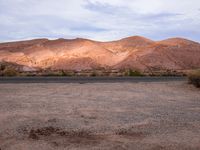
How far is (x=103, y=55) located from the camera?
10494cm

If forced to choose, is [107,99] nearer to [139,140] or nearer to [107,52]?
[139,140]

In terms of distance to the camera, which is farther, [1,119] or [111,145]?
[1,119]

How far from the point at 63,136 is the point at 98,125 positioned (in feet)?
7.04

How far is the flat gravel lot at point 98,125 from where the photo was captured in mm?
10930

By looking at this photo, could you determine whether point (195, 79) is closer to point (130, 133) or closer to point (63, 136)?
point (130, 133)

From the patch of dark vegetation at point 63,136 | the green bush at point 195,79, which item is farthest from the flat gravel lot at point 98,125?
the green bush at point 195,79

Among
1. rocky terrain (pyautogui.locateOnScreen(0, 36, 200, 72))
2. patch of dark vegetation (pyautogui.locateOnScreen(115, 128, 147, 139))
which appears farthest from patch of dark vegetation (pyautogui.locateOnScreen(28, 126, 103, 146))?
rocky terrain (pyautogui.locateOnScreen(0, 36, 200, 72))


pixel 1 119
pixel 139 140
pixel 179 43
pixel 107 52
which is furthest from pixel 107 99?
pixel 179 43

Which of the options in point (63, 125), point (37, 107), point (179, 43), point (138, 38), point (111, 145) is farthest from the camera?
point (138, 38)

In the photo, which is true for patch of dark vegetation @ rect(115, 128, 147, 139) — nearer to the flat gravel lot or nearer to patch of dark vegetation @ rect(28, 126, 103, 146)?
the flat gravel lot

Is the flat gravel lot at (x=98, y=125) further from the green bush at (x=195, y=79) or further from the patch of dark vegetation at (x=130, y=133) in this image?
the green bush at (x=195, y=79)

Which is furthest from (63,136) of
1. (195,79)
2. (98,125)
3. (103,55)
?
(103,55)

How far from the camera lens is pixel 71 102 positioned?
20.7 m

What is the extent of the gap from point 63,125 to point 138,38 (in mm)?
113257
